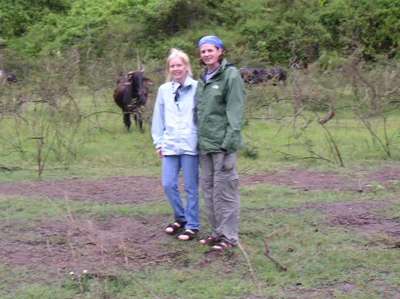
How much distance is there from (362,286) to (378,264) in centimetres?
57

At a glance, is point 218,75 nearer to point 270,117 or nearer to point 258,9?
point 270,117

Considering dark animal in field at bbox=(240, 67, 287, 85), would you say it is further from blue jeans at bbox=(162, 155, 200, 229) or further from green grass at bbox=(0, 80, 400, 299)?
blue jeans at bbox=(162, 155, 200, 229)

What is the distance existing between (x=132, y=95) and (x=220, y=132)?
32.5 feet

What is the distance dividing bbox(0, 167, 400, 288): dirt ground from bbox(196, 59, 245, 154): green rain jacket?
39.7 inches

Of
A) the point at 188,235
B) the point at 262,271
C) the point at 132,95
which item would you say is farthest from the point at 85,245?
the point at 132,95

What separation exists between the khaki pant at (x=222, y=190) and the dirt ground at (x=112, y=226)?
46cm

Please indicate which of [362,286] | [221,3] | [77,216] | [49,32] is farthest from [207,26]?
[362,286]

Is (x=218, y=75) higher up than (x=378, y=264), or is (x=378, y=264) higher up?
(x=218, y=75)

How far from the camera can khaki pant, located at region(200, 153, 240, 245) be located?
6461 millimetres

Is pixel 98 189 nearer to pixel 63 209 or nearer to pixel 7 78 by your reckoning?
pixel 63 209

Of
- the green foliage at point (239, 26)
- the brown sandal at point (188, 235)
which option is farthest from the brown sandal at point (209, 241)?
the green foliage at point (239, 26)

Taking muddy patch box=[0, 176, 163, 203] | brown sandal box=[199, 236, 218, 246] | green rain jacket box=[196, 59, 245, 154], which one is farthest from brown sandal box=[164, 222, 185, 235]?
muddy patch box=[0, 176, 163, 203]

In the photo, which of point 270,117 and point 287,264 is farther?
point 270,117

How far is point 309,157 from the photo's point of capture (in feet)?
39.9
